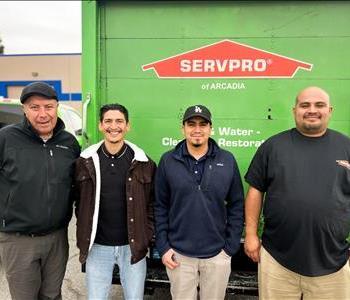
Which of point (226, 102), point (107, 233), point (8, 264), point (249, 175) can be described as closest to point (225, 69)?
point (226, 102)

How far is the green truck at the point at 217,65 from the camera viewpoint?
9.81 feet

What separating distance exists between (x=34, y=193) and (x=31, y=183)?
0.07m

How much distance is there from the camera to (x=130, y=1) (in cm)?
308

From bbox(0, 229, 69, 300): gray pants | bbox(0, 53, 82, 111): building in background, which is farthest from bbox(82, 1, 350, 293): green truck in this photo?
bbox(0, 53, 82, 111): building in background

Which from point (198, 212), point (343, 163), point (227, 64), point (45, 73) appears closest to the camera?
point (343, 163)

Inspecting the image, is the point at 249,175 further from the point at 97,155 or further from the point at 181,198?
the point at 97,155

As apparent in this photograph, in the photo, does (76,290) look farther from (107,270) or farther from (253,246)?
Result: (253,246)

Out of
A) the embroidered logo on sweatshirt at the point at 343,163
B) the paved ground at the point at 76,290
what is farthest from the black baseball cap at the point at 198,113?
the paved ground at the point at 76,290

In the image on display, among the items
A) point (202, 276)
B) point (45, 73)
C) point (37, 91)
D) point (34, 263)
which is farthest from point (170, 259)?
point (45, 73)

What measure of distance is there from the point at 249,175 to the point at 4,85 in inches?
768

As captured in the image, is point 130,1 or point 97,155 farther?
point 130,1

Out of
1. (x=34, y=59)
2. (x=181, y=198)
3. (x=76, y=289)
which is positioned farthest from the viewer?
(x=34, y=59)

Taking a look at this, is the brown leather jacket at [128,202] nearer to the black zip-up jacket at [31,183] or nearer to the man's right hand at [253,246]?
the black zip-up jacket at [31,183]

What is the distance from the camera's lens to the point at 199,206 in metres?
2.58
